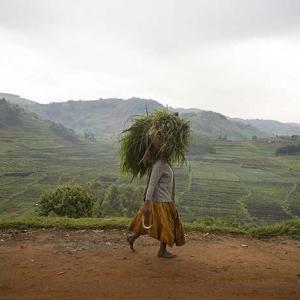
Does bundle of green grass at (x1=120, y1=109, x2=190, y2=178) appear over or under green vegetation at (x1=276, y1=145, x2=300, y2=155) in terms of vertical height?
over

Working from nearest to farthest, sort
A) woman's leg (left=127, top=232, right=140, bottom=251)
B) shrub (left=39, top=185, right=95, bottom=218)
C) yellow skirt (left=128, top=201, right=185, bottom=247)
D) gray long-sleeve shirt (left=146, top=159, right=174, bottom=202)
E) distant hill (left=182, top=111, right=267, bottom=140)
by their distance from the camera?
yellow skirt (left=128, top=201, right=185, bottom=247)
gray long-sleeve shirt (left=146, top=159, right=174, bottom=202)
woman's leg (left=127, top=232, right=140, bottom=251)
shrub (left=39, top=185, right=95, bottom=218)
distant hill (left=182, top=111, right=267, bottom=140)

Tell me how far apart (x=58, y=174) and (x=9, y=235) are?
221 ft

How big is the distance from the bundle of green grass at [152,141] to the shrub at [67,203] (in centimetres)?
397

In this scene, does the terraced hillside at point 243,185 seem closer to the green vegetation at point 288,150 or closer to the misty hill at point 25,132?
the green vegetation at point 288,150

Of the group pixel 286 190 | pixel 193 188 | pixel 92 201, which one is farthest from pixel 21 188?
pixel 92 201

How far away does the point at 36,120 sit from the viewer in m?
126

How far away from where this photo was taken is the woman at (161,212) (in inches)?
212

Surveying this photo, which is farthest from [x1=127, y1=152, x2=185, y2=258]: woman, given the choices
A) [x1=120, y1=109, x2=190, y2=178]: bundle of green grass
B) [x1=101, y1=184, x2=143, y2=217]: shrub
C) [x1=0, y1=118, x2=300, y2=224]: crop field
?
[x1=0, y1=118, x2=300, y2=224]: crop field

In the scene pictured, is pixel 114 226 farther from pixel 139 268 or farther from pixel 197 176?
pixel 197 176

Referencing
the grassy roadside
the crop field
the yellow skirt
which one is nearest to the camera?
the yellow skirt

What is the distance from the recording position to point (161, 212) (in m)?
5.43

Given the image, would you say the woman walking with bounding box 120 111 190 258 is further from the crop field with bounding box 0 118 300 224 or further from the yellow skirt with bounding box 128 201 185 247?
the crop field with bounding box 0 118 300 224

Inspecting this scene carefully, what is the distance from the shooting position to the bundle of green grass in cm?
549

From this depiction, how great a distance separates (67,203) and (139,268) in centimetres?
503
